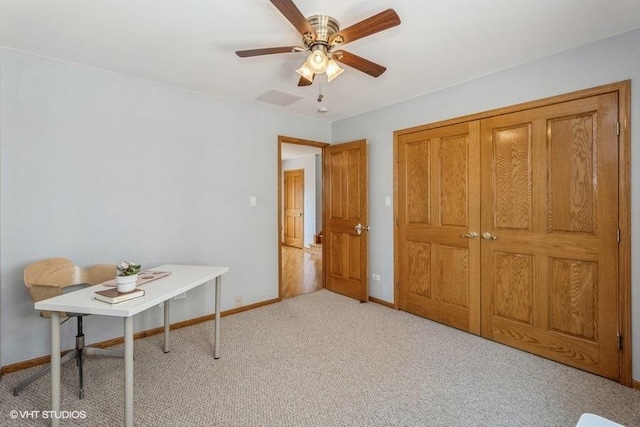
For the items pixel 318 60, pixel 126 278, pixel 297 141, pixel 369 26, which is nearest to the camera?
pixel 369 26

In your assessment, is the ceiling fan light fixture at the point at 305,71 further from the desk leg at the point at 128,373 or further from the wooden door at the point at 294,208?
the wooden door at the point at 294,208

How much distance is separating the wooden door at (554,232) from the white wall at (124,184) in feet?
7.92

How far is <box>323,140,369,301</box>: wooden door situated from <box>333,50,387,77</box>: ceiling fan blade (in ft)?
5.28

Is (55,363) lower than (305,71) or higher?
lower

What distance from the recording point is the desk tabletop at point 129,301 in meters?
1.53

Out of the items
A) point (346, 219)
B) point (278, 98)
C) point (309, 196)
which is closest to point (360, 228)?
point (346, 219)

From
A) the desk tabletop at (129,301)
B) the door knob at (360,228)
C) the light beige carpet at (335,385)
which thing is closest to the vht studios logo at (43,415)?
the light beige carpet at (335,385)

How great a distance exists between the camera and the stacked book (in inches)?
63.6

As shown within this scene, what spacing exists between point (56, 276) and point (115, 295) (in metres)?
0.99

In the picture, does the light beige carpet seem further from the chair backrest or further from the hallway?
Result: the hallway

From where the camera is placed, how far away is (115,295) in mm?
1663

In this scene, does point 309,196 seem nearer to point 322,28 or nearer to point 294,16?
point 322,28

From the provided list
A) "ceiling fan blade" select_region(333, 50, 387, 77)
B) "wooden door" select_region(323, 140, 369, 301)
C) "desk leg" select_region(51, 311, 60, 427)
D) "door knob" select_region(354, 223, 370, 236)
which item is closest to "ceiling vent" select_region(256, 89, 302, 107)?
"wooden door" select_region(323, 140, 369, 301)

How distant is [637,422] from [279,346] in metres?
2.37
